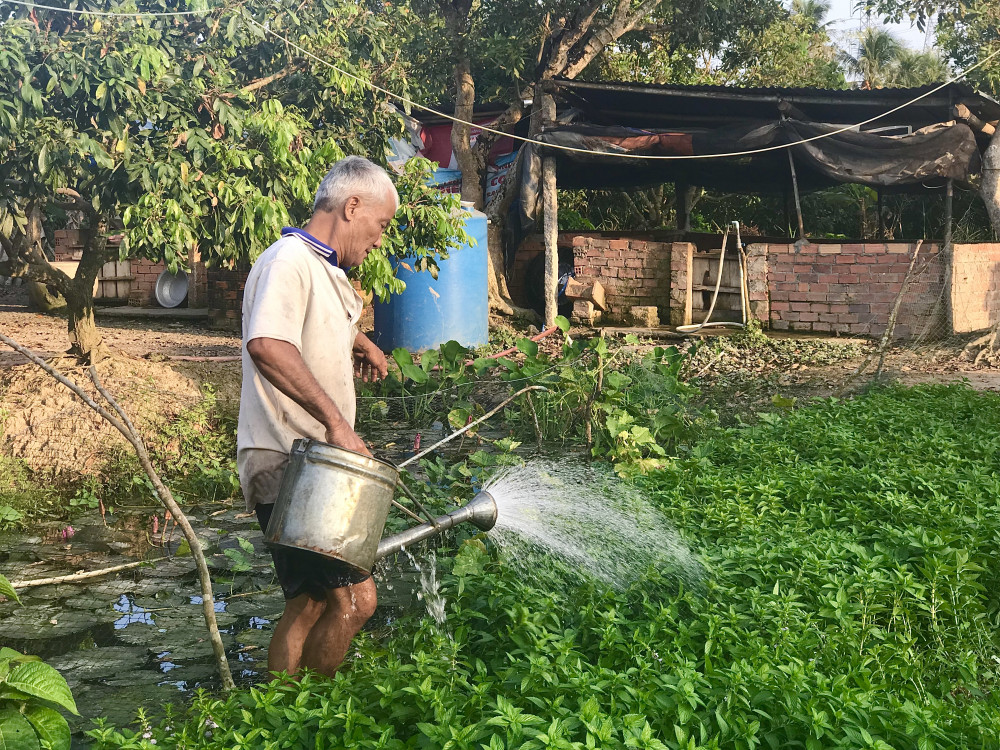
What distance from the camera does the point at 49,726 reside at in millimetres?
2406

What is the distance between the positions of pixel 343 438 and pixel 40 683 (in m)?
0.99

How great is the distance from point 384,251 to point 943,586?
5331 millimetres

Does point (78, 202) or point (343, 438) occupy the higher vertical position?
point (78, 202)

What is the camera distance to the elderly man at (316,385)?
284 cm

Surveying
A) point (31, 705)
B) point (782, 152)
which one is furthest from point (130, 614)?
point (782, 152)

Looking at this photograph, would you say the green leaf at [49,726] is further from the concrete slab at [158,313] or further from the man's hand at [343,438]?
the concrete slab at [158,313]

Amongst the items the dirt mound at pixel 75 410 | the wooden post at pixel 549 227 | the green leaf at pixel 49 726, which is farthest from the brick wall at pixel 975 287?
the green leaf at pixel 49 726

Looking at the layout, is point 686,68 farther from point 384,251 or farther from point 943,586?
point 943,586

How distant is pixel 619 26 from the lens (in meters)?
13.7

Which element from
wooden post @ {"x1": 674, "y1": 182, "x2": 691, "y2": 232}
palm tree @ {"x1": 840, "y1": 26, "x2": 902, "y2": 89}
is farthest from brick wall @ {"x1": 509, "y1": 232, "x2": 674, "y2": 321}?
palm tree @ {"x1": 840, "y1": 26, "x2": 902, "y2": 89}

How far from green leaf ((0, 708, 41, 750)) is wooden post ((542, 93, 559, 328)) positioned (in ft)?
33.4

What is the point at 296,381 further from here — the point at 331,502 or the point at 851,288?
the point at 851,288

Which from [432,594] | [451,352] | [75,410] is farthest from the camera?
[451,352]

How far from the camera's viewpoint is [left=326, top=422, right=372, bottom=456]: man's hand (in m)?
2.79
